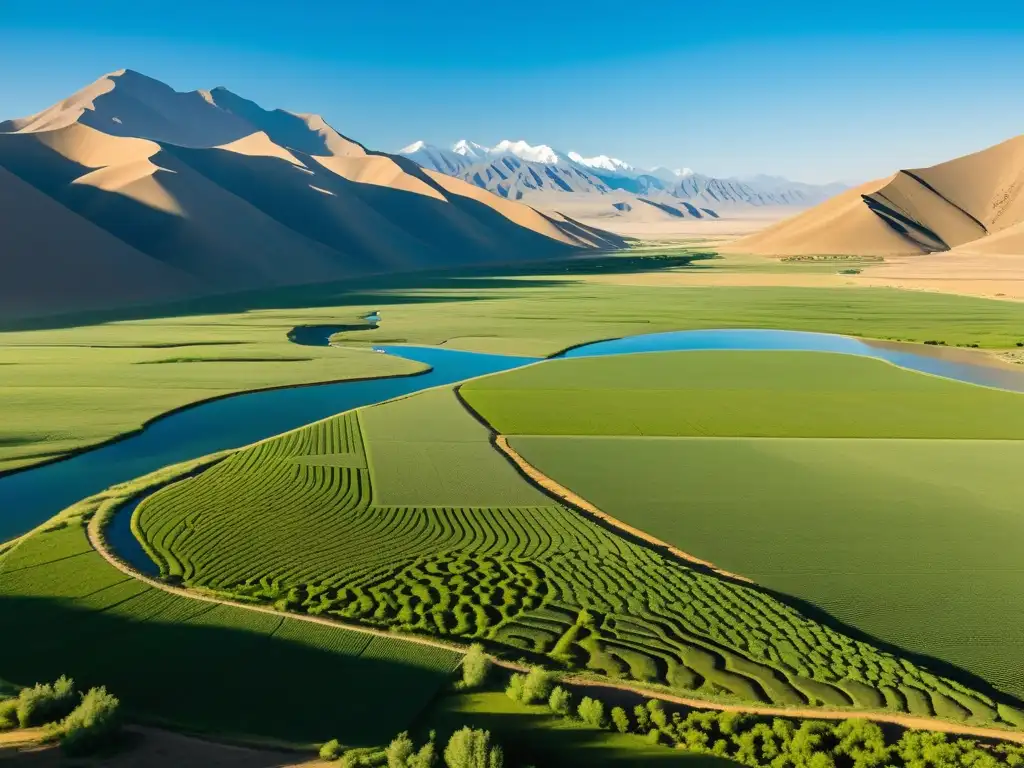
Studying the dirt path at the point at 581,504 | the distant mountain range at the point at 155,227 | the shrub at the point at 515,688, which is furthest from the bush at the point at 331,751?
the distant mountain range at the point at 155,227

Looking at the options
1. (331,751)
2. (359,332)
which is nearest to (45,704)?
(331,751)

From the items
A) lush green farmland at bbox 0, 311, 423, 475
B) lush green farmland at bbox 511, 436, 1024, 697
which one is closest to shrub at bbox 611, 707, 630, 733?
lush green farmland at bbox 511, 436, 1024, 697

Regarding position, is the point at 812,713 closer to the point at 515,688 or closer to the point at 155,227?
the point at 515,688

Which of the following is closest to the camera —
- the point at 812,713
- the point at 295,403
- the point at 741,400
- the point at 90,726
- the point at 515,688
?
the point at 90,726

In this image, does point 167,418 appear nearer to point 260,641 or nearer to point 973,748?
point 260,641

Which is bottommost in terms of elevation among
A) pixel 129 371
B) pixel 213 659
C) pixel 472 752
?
pixel 213 659

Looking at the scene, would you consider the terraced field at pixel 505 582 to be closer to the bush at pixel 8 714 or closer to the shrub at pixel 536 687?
the shrub at pixel 536 687

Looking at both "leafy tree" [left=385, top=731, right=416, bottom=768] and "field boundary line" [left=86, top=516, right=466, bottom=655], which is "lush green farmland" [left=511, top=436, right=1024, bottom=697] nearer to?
"field boundary line" [left=86, top=516, right=466, bottom=655]
